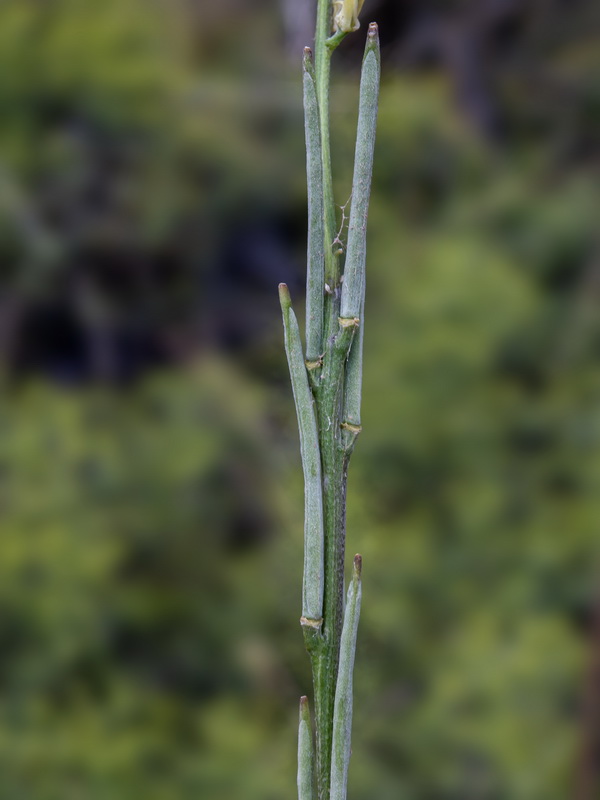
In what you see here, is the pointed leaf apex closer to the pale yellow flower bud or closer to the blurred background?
the pale yellow flower bud

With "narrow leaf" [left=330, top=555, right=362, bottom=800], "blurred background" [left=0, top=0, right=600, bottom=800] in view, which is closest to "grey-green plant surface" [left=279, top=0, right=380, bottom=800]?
"narrow leaf" [left=330, top=555, right=362, bottom=800]

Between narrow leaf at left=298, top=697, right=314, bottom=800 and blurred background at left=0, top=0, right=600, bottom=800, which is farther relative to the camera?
blurred background at left=0, top=0, right=600, bottom=800

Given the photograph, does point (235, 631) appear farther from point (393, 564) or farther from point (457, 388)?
point (457, 388)

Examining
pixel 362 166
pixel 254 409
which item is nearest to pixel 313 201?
pixel 362 166

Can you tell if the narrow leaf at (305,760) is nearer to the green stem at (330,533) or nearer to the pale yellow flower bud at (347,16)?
the green stem at (330,533)

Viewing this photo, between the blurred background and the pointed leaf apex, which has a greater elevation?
the blurred background

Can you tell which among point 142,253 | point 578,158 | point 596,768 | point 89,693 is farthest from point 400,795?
point 578,158

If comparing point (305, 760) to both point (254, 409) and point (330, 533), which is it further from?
point (254, 409)
